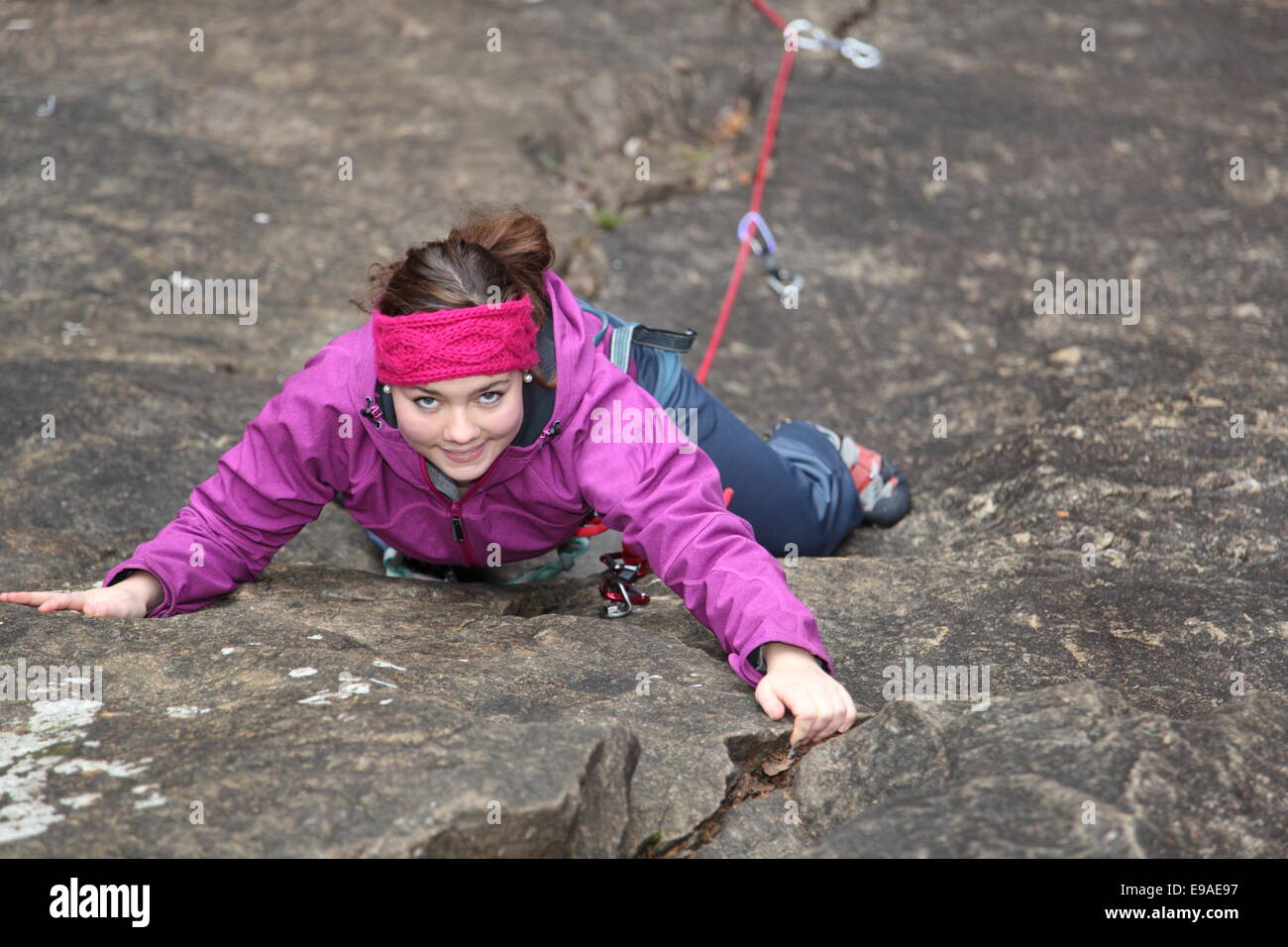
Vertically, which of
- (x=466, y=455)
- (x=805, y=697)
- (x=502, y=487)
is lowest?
(x=805, y=697)

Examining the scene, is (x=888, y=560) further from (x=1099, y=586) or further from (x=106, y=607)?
(x=106, y=607)

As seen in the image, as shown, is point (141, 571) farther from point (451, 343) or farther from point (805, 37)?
point (805, 37)

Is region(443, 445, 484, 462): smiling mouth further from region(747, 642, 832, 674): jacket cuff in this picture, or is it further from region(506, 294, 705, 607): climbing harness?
region(747, 642, 832, 674): jacket cuff

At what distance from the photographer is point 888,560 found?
11.6 feet

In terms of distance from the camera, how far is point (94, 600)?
115 inches

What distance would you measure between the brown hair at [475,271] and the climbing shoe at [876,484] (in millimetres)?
1437

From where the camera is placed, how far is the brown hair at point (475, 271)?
282 cm

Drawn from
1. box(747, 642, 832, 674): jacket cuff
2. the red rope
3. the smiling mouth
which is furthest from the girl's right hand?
the red rope

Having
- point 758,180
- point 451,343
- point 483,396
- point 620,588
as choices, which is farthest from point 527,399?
point 758,180

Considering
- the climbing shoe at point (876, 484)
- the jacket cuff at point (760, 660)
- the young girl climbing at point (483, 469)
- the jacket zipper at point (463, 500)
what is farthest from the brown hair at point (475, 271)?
the climbing shoe at point (876, 484)

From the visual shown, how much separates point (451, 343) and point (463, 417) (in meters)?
0.18

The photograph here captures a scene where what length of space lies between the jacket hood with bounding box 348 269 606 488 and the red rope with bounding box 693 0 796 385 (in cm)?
146

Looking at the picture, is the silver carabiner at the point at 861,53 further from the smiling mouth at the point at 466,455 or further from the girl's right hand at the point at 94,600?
the girl's right hand at the point at 94,600

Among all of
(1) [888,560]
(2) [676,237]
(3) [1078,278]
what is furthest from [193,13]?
(1) [888,560]
